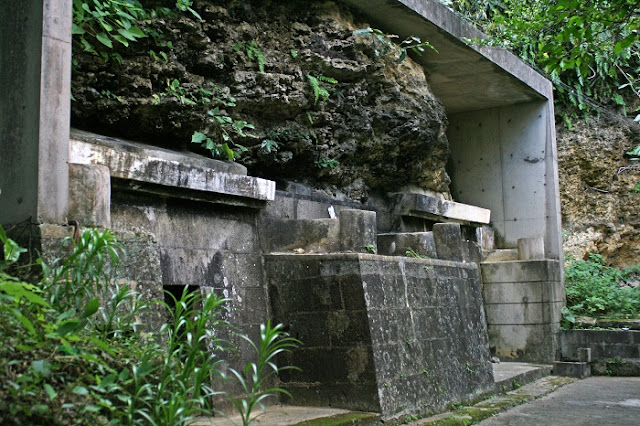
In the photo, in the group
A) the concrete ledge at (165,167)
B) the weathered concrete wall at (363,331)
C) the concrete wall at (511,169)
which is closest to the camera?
the concrete ledge at (165,167)

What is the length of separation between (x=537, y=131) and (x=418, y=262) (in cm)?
598

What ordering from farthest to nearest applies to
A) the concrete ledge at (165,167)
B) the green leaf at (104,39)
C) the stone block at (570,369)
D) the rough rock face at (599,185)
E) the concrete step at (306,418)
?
the rough rock face at (599,185) → the stone block at (570,369) → the green leaf at (104,39) → the concrete ledge at (165,167) → the concrete step at (306,418)

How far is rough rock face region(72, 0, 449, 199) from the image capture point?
19.9 ft

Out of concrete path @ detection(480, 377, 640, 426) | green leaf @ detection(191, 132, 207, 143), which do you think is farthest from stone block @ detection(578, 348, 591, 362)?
green leaf @ detection(191, 132, 207, 143)

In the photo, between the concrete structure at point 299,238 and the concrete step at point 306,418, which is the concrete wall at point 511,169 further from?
the concrete step at point 306,418

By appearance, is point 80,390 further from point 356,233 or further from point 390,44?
point 390,44

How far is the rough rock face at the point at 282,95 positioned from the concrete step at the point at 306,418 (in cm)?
257

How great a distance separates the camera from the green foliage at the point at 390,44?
8352 millimetres

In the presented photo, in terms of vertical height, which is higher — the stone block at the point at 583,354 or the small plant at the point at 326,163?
the small plant at the point at 326,163

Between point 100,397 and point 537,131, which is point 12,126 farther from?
point 537,131

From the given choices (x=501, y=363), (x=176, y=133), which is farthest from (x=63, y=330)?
(x=501, y=363)

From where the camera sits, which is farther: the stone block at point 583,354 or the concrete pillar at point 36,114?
the stone block at point 583,354

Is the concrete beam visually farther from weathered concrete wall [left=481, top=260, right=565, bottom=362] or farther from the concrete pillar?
the concrete pillar

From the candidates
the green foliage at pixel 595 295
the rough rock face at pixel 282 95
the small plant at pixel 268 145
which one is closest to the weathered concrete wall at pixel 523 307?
the green foliage at pixel 595 295
